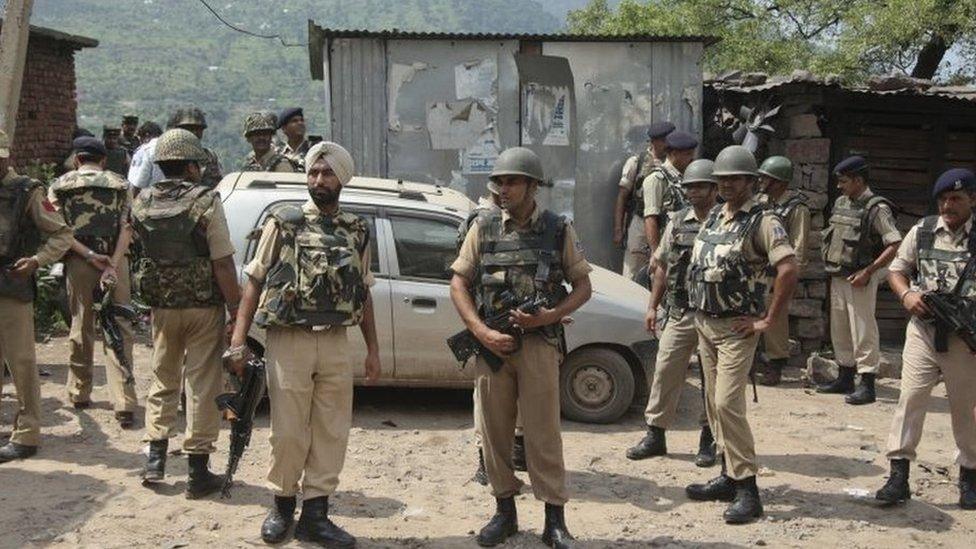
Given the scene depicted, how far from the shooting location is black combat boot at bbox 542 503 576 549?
15.9ft

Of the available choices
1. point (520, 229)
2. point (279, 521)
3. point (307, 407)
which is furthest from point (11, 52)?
point (520, 229)

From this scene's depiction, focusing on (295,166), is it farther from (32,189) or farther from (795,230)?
(795,230)

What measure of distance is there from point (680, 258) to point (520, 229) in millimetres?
1758

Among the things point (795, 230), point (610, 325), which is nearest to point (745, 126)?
point (795, 230)

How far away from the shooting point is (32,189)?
5941 millimetres

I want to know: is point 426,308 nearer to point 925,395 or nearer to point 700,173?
point 700,173

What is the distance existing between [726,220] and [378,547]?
8.35 ft

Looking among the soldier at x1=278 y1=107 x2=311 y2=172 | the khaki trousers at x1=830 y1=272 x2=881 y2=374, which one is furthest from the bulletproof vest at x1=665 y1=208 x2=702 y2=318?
the soldier at x1=278 y1=107 x2=311 y2=172

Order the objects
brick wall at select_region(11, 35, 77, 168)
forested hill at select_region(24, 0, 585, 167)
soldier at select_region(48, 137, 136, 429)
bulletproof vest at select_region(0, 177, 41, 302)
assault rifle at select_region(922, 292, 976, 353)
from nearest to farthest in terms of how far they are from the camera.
Result: assault rifle at select_region(922, 292, 976, 353) → bulletproof vest at select_region(0, 177, 41, 302) → soldier at select_region(48, 137, 136, 429) → brick wall at select_region(11, 35, 77, 168) → forested hill at select_region(24, 0, 585, 167)

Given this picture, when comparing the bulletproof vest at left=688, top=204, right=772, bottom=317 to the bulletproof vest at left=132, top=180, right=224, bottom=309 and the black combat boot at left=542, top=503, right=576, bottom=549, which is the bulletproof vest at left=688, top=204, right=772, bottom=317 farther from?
the bulletproof vest at left=132, top=180, right=224, bottom=309

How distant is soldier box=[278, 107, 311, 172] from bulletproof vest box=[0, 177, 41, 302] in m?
3.19

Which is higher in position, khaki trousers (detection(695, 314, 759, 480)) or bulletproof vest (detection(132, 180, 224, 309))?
bulletproof vest (detection(132, 180, 224, 309))

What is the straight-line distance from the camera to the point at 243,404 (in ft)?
16.9

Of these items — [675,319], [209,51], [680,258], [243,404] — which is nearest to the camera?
[243,404]
